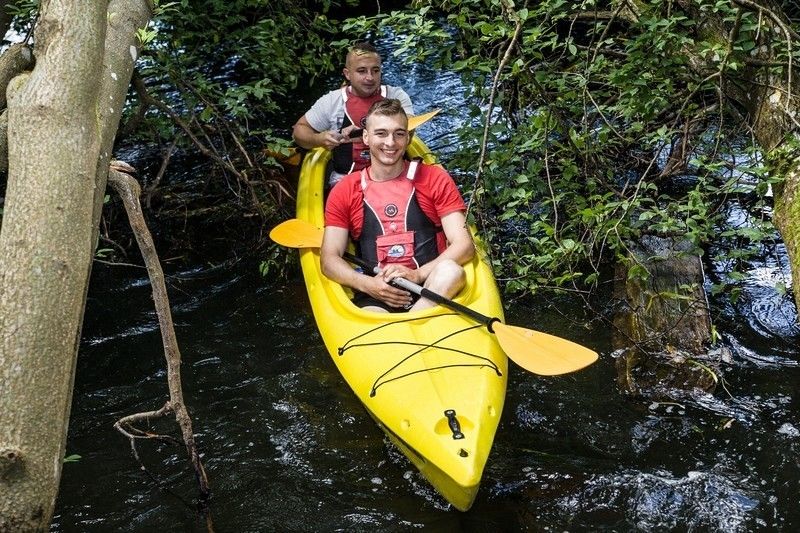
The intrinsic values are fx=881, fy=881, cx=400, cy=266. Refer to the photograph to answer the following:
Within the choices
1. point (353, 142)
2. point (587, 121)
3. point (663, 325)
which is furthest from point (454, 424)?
point (353, 142)

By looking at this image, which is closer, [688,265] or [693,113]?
[688,265]

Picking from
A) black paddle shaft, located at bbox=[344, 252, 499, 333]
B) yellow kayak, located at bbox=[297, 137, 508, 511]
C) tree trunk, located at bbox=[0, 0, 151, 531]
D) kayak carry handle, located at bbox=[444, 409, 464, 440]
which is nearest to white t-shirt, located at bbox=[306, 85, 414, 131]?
yellow kayak, located at bbox=[297, 137, 508, 511]

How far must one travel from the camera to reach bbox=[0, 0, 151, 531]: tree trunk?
1979 mm

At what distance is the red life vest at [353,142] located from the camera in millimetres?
5395

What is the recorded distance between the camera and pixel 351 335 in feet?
13.1

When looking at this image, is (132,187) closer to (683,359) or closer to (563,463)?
(563,463)

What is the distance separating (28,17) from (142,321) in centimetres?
184

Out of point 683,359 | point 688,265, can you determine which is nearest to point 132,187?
point 683,359

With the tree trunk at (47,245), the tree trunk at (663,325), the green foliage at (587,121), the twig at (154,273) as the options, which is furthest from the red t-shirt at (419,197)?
the tree trunk at (47,245)

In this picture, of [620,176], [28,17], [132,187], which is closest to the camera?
[132,187]

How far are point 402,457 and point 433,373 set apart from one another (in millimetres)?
433

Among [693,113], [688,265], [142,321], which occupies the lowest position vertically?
[142,321]

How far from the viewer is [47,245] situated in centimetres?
211

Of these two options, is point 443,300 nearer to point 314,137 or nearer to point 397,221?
point 397,221
